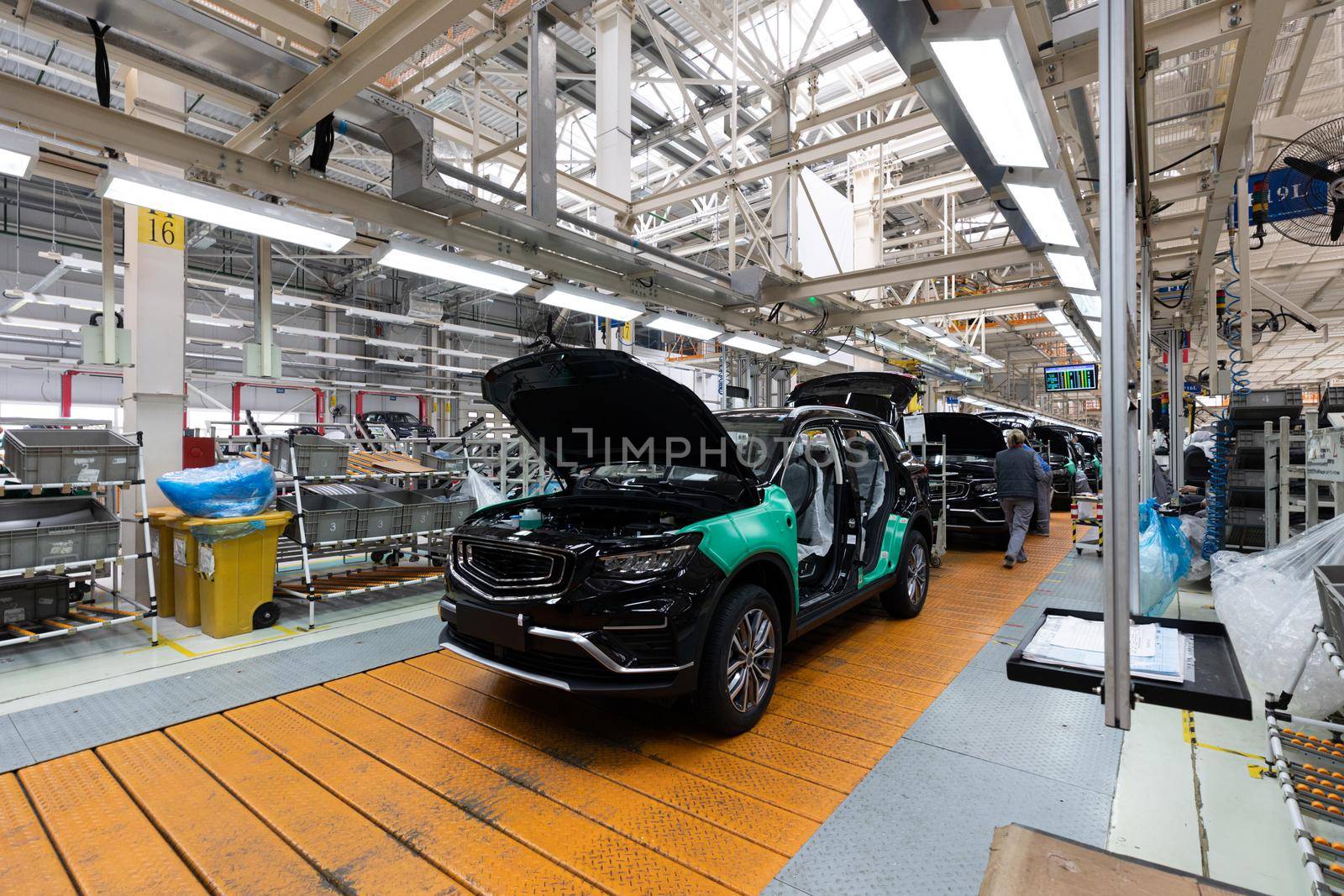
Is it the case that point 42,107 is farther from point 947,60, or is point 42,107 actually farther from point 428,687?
point 947,60

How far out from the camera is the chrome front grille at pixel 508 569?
8.56 feet

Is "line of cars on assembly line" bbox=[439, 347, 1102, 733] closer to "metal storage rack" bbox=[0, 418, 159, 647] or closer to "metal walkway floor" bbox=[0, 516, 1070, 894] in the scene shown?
"metal walkway floor" bbox=[0, 516, 1070, 894]

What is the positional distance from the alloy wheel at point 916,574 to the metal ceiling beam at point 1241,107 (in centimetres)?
318

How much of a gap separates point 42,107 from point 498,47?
2.57 metres

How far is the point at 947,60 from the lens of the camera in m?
1.93

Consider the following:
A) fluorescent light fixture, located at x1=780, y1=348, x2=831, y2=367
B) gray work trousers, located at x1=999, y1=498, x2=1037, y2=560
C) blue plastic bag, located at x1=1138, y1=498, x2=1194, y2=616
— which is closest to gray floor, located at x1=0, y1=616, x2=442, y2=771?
blue plastic bag, located at x1=1138, y1=498, x2=1194, y2=616

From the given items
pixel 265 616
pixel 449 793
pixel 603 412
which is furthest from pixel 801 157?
pixel 265 616

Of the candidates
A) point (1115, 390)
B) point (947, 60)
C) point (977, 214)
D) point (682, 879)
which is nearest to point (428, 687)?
point (682, 879)

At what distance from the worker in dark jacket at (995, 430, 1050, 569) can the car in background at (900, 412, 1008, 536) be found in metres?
0.45

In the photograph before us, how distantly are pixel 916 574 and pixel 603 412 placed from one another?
9.27 ft

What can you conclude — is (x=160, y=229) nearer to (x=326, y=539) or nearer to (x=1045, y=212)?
(x=326, y=539)

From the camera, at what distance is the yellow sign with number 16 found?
15.1ft

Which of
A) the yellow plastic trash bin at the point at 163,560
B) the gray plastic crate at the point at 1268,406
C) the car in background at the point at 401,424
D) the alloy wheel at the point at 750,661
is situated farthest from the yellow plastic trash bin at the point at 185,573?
the gray plastic crate at the point at 1268,406

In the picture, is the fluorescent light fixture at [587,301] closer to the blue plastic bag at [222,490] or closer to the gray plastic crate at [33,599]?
the blue plastic bag at [222,490]
